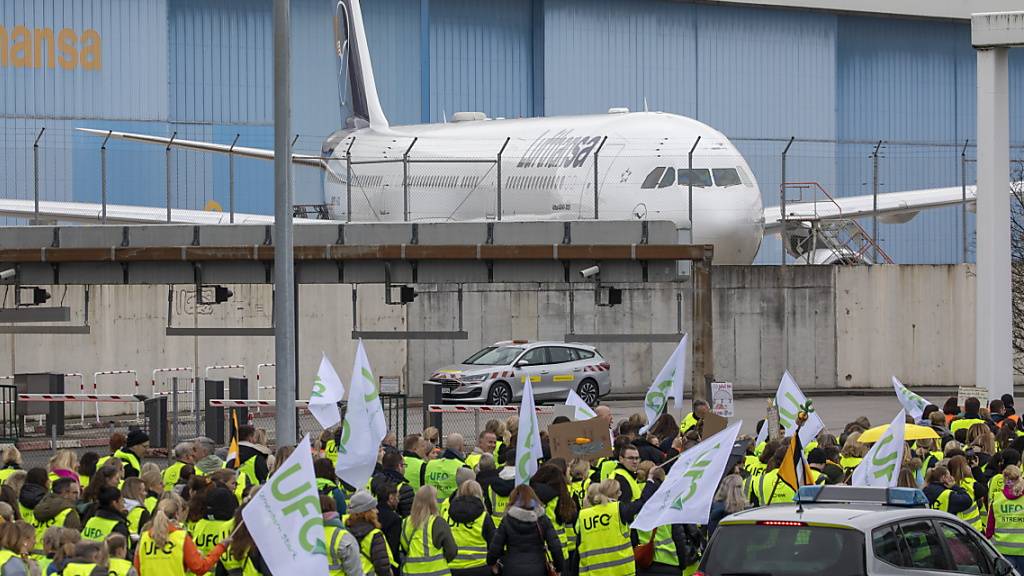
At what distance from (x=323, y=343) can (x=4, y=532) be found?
2621 cm

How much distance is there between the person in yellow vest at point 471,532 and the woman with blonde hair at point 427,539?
2.05 ft

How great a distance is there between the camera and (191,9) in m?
52.7

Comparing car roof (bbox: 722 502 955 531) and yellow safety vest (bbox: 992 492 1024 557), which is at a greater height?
car roof (bbox: 722 502 955 531)

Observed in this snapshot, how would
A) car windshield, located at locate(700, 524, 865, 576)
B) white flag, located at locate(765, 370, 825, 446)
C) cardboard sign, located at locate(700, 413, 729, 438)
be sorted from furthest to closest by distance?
white flag, located at locate(765, 370, 825, 446)
cardboard sign, located at locate(700, 413, 729, 438)
car windshield, located at locate(700, 524, 865, 576)

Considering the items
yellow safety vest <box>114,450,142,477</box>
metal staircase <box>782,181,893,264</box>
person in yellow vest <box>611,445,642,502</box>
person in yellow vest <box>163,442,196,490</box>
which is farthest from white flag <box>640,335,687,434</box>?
metal staircase <box>782,181,893,264</box>

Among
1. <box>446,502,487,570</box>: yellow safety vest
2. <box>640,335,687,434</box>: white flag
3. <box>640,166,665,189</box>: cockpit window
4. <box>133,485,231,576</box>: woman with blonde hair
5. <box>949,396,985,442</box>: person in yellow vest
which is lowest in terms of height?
<box>446,502,487,570</box>: yellow safety vest

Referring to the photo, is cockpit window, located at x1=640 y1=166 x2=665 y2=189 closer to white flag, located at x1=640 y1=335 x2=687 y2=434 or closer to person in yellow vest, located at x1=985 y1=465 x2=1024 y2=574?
white flag, located at x1=640 y1=335 x2=687 y2=434

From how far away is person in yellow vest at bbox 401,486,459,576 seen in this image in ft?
38.2

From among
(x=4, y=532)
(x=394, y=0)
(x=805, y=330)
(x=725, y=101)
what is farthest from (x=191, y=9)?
(x=4, y=532)

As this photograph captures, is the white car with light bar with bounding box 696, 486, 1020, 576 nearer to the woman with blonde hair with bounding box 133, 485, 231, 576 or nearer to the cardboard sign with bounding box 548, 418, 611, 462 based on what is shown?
the woman with blonde hair with bounding box 133, 485, 231, 576

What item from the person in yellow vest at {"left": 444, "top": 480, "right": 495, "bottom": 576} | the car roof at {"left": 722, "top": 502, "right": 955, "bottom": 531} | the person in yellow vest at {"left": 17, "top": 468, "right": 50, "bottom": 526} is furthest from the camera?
the person in yellow vest at {"left": 17, "top": 468, "right": 50, "bottom": 526}

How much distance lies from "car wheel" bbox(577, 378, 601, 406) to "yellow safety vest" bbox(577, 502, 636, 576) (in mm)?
21538

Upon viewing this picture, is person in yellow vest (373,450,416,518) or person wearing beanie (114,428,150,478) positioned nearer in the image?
person in yellow vest (373,450,416,518)

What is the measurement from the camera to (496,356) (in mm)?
33500
